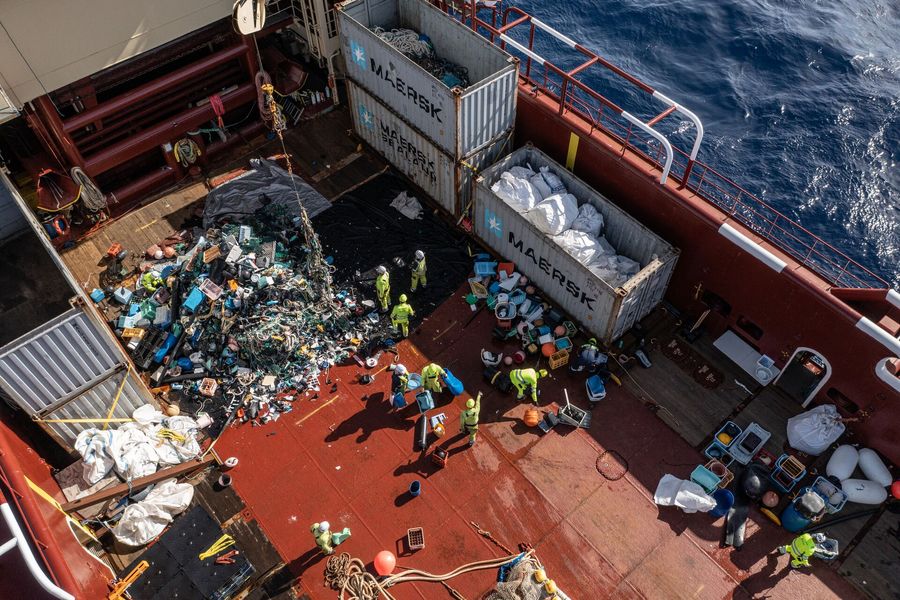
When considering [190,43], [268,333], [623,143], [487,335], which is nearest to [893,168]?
[623,143]

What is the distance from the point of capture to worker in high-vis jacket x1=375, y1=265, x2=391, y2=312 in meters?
20.4

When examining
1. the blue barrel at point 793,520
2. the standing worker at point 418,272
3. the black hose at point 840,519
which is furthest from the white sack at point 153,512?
the black hose at point 840,519

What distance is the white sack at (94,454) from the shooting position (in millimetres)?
17234

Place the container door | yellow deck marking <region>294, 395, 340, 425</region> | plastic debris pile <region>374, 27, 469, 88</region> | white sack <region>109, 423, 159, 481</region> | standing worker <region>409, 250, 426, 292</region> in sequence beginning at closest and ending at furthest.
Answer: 1. the container door
2. white sack <region>109, 423, 159, 481</region>
3. yellow deck marking <region>294, 395, 340, 425</region>
4. standing worker <region>409, 250, 426, 292</region>
5. plastic debris pile <region>374, 27, 469, 88</region>

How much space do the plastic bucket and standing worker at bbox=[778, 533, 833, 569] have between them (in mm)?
1611

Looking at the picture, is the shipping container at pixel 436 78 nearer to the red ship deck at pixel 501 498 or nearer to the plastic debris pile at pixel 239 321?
the plastic debris pile at pixel 239 321

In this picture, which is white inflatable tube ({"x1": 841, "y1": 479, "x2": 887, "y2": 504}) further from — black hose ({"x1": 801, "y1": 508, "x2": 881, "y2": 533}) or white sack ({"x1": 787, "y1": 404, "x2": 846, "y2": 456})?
white sack ({"x1": 787, "y1": 404, "x2": 846, "y2": 456})

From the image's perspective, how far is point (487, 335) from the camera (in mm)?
21109

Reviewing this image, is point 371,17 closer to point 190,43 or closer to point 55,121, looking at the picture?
point 190,43

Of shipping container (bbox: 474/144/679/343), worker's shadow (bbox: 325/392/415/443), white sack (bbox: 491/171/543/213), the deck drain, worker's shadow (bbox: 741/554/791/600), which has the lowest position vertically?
worker's shadow (bbox: 741/554/791/600)

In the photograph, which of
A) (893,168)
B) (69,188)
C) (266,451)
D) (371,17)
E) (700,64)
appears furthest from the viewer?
(700,64)

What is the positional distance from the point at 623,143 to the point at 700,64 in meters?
15.9

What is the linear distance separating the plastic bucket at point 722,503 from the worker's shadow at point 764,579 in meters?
1.57

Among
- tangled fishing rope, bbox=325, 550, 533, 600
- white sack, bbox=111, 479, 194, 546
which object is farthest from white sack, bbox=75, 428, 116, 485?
tangled fishing rope, bbox=325, 550, 533, 600
